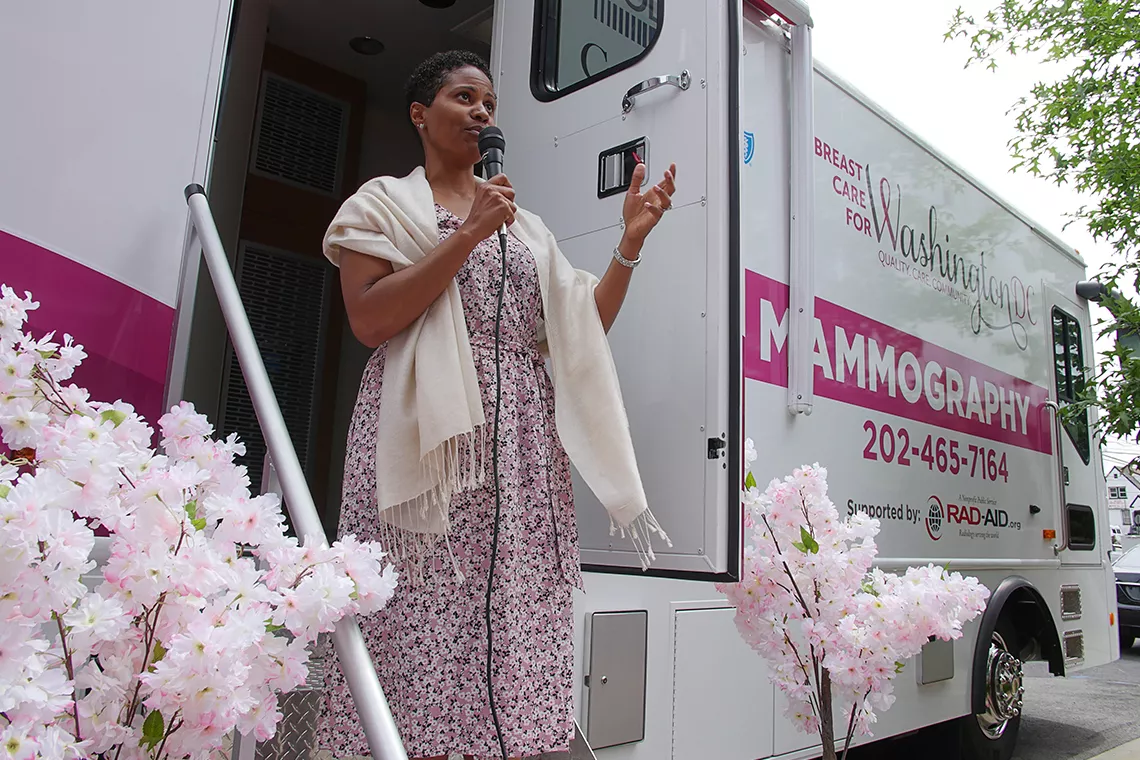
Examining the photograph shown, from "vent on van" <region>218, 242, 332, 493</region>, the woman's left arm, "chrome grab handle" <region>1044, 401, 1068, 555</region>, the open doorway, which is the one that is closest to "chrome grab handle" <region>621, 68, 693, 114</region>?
the woman's left arm

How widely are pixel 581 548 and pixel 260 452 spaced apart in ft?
7.24

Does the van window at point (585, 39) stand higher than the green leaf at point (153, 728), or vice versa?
the van window at point (585, 39)

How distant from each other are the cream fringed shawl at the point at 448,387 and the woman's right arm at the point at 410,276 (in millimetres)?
35

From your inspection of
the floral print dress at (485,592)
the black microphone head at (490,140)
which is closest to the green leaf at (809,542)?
the floral print dress at (485,592)

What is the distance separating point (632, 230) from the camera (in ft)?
6.23

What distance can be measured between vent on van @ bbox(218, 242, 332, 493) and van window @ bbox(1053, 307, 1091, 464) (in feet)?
13.2

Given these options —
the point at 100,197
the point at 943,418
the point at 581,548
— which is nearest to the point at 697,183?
the point at 581,548

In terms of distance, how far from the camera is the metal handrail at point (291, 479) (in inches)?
37.0

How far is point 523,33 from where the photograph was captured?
270cm

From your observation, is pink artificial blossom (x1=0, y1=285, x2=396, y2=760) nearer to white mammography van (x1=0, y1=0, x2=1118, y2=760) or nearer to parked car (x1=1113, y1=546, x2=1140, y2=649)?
white mammography van (x1=0, y1=0, x2=1118, y2=760)

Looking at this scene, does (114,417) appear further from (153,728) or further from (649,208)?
(649,208)

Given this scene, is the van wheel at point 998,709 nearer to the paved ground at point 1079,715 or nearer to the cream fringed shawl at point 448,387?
the paved ground at point 1079,715

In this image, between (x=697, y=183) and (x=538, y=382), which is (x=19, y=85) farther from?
(x=697, y=183)

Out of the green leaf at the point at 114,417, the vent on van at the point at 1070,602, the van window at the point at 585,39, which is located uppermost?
the van window at the point at 585,39
